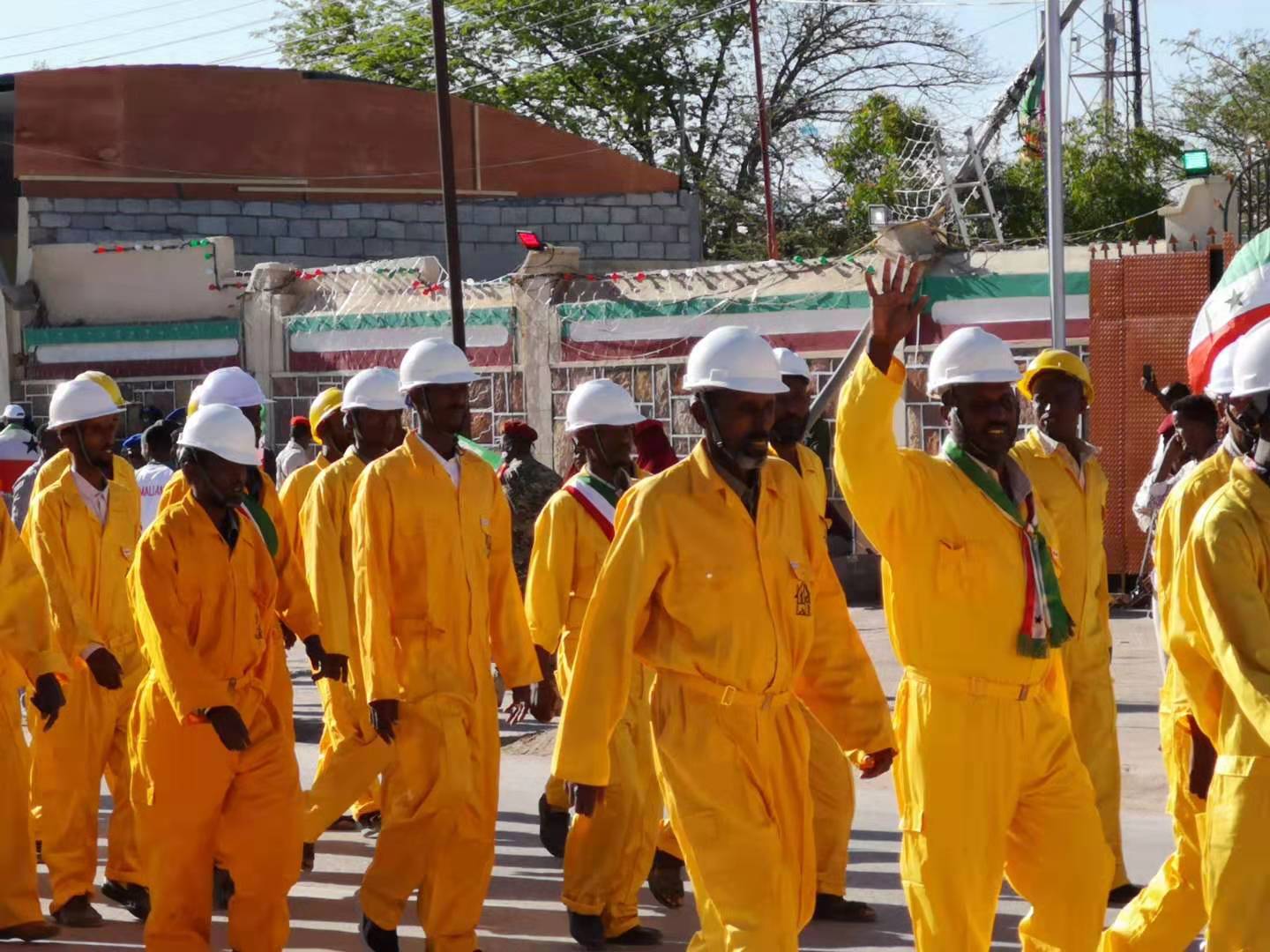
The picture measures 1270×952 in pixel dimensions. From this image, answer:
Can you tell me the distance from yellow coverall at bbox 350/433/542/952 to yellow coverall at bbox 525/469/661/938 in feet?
1.48

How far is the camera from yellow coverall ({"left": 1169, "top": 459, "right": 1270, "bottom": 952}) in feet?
15.3

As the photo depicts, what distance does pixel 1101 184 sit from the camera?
2672cm

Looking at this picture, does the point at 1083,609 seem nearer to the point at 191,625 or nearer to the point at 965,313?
the point at 191,625

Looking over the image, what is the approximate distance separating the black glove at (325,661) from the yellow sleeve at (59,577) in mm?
985

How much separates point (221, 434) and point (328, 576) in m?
1.08

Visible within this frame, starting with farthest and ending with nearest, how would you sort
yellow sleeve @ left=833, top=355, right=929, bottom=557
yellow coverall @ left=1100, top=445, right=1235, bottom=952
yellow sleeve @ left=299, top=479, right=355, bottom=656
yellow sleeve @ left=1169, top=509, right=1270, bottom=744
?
yellow sleeve @ left=299, top=479, right=355, bottom=656, yellow coverall @ left=1100, top=445, right=1235, bottom=952, yellow sleeve @ left=833, top=355, right=929, bottom=557, yellow sleeve @ left=1169, top=509, right=1270, bottom=744

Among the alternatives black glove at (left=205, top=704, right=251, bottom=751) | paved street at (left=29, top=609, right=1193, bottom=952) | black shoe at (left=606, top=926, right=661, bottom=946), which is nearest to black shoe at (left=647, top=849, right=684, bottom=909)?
paved street at (left=29, top=609, right=1193, bottom=952)

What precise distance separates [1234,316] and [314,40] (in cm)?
3660

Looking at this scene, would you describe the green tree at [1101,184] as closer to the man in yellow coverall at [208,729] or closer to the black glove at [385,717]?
the black glove at [385,717]

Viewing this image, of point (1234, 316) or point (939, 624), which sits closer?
point (939, 624)

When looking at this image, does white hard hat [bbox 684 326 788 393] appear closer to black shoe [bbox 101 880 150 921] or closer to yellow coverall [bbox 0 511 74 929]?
yellow coverall [bbox 0 511 74 929]

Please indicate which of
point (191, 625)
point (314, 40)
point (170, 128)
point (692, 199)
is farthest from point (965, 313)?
point (314, 40)

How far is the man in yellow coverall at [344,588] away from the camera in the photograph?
7.59 meters

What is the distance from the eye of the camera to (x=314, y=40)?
42.7 meters
